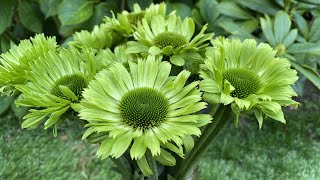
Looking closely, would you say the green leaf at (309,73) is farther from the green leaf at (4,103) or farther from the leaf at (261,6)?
the green leaf at (4,103)

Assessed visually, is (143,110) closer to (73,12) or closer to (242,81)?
(242,81)

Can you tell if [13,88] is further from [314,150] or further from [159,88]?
[314,150]

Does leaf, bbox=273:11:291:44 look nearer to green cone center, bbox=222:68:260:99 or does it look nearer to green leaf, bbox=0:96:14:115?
green cone center, bbox=222:68:260:99

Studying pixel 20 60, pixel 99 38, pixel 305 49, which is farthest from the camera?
pixel 305 49

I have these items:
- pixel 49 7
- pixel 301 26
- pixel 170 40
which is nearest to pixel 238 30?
pixel 301 26

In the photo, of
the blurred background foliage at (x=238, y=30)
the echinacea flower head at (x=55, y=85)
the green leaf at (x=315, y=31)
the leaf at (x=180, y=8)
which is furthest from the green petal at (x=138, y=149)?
the leaf at (x=180, y=8)

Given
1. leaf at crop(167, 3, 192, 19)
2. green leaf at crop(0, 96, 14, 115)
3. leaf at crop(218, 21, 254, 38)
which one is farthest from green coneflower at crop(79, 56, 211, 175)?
green leaf at crop(0, 96, 14, 115)
